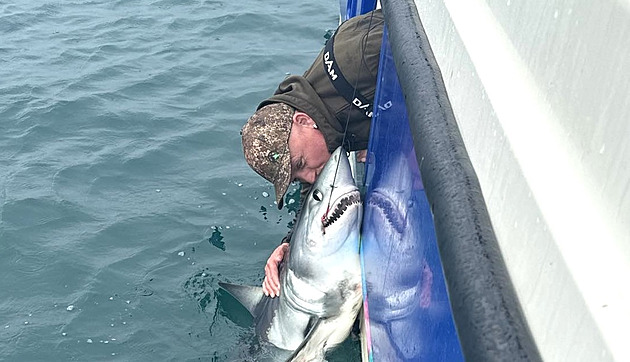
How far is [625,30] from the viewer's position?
102 centimetres

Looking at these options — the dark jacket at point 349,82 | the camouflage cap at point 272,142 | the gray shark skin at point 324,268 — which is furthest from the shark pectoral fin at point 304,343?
the dark jacket at point 349,82

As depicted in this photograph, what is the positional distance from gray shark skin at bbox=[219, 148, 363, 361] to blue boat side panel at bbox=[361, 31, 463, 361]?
10 cm

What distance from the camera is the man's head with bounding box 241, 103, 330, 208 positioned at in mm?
3920

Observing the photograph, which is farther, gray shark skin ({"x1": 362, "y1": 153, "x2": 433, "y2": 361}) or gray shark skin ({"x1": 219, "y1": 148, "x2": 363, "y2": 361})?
gray shark skin ({"x1": 219, "y1": 148, "x2": 363, "y2": 361})

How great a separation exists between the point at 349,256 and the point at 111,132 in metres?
3.69

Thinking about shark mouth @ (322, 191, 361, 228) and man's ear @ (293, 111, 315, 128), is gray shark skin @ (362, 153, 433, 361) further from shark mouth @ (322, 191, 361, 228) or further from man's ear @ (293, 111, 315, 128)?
man's ear @ (293, 111, 315, 128)

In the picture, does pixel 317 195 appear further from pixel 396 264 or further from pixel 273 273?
pixel 396 264

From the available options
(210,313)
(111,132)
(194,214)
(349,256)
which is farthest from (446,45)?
(111,132)

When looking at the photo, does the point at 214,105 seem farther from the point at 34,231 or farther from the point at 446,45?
the point at 446,45

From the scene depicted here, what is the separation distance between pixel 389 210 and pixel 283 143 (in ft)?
4.04

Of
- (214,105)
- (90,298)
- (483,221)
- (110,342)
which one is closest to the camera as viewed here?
(483,221)

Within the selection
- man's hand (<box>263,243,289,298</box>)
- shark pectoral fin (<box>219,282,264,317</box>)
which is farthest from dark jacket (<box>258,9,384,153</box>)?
shark pectoral fin (<box>219,282,264,317</box>)

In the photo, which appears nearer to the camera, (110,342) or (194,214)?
(110,342)

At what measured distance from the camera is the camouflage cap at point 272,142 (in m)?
3.92
